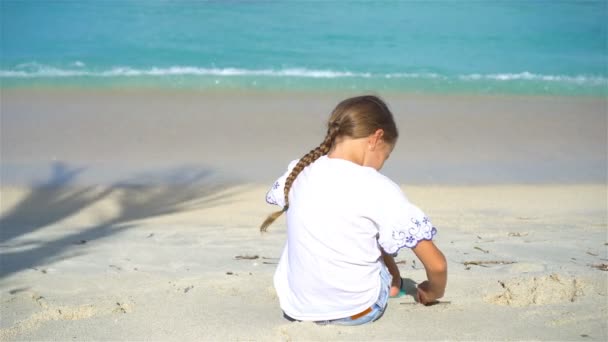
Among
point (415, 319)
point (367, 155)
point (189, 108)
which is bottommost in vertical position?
point (189, 108)

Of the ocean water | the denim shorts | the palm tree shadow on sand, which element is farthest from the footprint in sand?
the ocean water

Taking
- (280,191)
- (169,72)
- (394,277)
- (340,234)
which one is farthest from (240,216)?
(169,72)

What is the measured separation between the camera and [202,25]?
18641 millimetres

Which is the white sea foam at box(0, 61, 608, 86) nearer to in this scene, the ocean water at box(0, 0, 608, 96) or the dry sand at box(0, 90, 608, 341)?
the ocean water at box(0, 0, 608, 96)

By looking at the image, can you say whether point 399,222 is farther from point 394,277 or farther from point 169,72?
point 169,72

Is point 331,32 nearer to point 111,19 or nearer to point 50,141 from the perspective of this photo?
point 111,19

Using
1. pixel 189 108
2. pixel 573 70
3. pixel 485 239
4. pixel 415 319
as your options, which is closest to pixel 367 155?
pixel 415 319

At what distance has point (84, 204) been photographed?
6137mm

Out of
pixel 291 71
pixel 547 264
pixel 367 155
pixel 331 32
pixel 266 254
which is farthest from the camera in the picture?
pixel 331 32

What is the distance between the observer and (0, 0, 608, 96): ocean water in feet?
46.5

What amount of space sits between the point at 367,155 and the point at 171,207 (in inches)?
132

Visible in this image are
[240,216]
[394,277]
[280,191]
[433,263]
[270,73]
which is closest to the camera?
[433,263]

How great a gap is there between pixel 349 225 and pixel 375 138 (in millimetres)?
366

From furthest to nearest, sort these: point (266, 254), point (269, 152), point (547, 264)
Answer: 1. point (269, 152)
2. point (266, 254)
3. point (547, 264)
